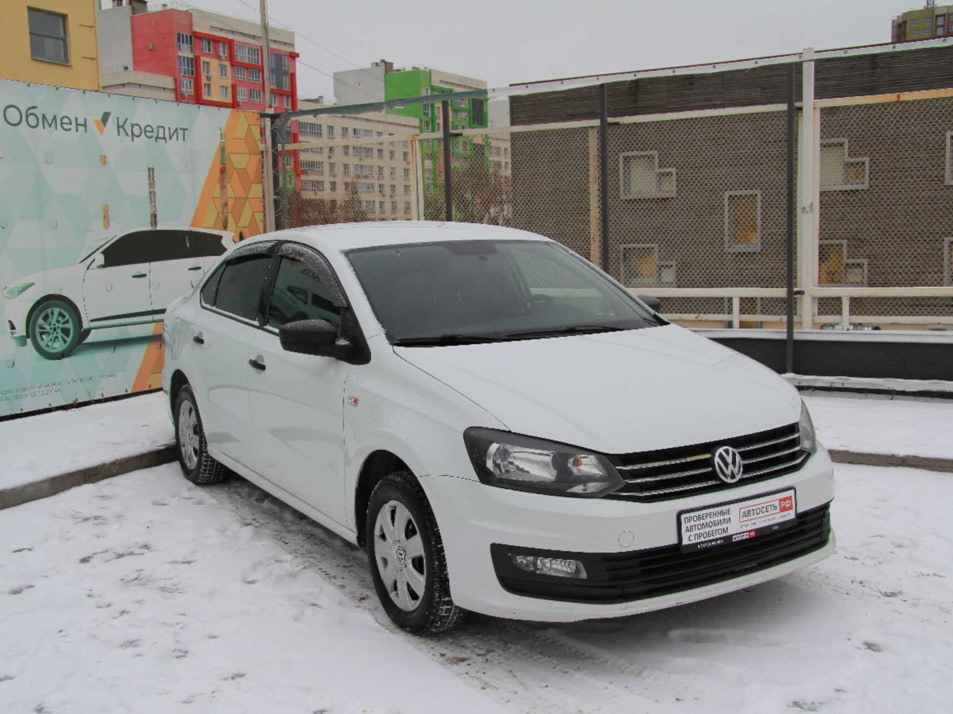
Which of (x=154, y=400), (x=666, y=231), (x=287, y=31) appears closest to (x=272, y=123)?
(x=154, y=400)

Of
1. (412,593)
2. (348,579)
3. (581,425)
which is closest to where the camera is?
(581,425)

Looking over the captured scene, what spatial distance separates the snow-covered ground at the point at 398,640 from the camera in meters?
3.51

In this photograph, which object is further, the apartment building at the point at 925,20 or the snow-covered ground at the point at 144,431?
the apartment building at the point at 925,20

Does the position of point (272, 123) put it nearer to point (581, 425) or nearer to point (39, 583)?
point (39, 583)

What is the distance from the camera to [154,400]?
30.9 ft

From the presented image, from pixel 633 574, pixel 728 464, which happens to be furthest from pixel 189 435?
pixel 728 464

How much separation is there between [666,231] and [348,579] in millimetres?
7696

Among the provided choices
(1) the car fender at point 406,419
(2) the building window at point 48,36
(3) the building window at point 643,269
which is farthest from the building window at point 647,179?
(2) the building window at point 48,36

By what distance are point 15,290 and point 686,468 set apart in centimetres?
697

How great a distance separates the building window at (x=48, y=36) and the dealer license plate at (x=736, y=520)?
→ 3924 cm

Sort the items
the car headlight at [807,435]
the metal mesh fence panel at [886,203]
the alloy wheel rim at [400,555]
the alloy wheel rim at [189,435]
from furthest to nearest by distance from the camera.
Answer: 1. the metal mesh fence panel at [886,203]
2. the alloy wheel rim at [189,435]
3. the car headlight at [807,435]
4. the alloy wheel rim at [400,555]

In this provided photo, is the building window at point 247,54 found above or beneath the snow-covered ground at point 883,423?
above

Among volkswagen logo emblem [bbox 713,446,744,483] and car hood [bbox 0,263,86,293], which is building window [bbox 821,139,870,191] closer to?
volkswagen logo emblem [bbox 713,446,744,483]

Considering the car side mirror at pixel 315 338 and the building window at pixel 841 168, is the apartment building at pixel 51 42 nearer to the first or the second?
the building window at pixel 841 168
